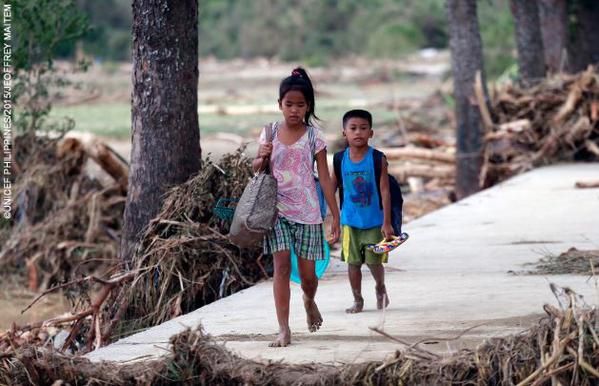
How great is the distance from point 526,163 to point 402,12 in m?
55.7

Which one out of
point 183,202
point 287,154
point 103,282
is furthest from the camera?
point 183,202

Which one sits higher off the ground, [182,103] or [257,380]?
[182,103]

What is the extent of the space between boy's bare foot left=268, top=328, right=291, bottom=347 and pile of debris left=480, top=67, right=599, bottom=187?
10.4 m

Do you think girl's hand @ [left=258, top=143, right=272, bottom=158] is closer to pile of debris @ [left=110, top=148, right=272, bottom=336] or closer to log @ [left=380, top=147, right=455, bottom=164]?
pile of debris @ [left=110, top=148, right=272, bottom=336]

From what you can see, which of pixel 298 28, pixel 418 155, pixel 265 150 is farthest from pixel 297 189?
pixel 298 28

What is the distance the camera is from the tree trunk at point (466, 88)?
16688 mm

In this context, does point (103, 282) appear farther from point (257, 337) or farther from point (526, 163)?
point (526, 163)

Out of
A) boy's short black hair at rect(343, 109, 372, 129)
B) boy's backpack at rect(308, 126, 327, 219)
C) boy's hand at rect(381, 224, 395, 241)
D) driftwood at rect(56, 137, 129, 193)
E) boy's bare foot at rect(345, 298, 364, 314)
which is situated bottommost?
boy's bare foot at rect(345, 298, 364, 314)

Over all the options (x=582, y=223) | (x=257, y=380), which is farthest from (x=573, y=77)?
(x=257, y=380)

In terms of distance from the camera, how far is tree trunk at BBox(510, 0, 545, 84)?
750 inches

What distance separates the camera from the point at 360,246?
25.7ft

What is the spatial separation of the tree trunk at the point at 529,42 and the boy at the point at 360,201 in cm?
1171

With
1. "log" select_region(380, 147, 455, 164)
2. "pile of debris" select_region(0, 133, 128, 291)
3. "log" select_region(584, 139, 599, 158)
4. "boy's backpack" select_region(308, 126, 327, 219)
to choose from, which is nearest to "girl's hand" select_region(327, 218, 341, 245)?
"boy's backpack" select_region(308, 126, 327, 219)

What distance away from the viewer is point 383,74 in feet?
187
